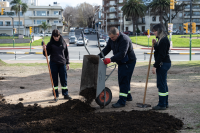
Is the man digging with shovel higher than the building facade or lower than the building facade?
lower

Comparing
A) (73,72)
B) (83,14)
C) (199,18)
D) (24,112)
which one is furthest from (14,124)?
(83,14)

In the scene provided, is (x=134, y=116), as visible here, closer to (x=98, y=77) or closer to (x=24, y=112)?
(x=98, y=77)

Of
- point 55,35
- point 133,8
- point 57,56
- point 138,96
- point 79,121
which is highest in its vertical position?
point 133,8

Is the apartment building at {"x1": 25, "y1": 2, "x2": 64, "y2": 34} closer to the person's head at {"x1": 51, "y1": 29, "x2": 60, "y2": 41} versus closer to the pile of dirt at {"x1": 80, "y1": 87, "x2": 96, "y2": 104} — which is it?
the person's head at {"x1": 51, "y1": 29, "x2": 60, "y2": 41}

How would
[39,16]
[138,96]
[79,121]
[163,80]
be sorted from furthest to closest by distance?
[39,16] → [138,96] → [163,80] → [79,121]

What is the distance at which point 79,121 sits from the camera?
428cm

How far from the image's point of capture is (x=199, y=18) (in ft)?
272

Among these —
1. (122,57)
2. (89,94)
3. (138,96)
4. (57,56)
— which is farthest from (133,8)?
(89,94)

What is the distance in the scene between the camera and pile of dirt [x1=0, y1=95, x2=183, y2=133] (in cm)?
390

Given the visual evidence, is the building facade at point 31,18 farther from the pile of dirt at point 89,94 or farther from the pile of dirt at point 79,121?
the pile of dirt at point 79,121

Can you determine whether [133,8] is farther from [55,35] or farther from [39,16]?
[55,35]

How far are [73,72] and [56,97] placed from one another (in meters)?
5.78

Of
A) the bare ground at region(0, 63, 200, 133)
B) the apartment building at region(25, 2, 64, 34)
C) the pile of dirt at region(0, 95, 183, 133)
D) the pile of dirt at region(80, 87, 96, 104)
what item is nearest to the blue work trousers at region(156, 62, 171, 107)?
the bare ground at region(0, 63, 200, 133)

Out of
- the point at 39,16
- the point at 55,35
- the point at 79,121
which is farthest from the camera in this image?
the point at 39,16
